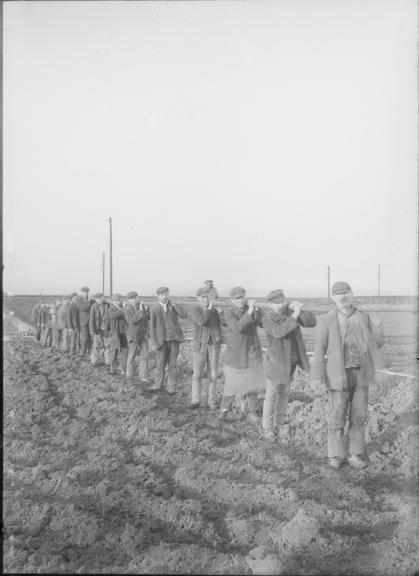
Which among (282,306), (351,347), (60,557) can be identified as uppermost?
(282,306)

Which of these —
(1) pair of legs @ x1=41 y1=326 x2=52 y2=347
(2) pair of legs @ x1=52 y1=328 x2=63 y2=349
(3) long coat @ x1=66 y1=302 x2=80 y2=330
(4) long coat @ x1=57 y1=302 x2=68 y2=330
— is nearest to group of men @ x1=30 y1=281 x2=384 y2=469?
(3) long coat @ x1=66 y1=302 x2=80 y2=330

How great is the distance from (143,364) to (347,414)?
5572 millimetres

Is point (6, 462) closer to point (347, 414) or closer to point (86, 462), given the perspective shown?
point (86, 462)

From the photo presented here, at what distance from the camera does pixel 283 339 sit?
490cm

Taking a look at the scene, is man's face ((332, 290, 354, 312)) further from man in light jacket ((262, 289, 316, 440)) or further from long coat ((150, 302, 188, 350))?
long coat ((150, 302, 188, 350))

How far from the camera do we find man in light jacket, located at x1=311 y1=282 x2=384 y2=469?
14.0 ft

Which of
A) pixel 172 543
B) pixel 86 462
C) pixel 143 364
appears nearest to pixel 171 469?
pixel 86 462

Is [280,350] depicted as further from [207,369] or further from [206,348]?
[207,369]

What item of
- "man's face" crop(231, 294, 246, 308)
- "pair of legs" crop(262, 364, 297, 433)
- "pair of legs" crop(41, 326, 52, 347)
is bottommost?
"pair of legs" crop(41, 326, 52, 347)

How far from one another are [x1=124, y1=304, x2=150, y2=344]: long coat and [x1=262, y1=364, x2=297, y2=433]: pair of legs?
172 inches

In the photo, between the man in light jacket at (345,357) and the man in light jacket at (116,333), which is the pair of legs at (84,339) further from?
the man in light jacket at (345,357)

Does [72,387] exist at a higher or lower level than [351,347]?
lower

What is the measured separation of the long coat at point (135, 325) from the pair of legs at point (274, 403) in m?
4.37

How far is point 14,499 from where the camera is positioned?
393 centimetres
